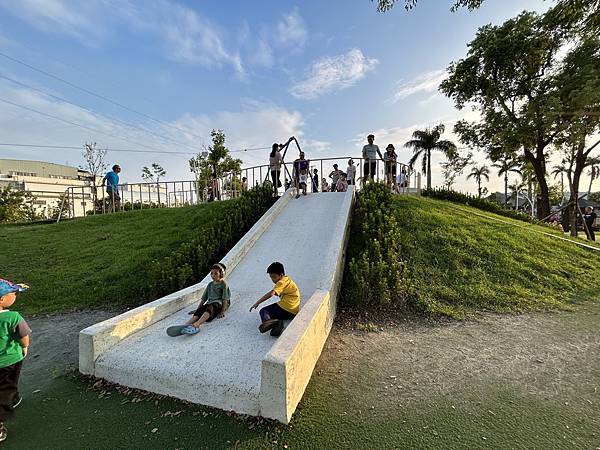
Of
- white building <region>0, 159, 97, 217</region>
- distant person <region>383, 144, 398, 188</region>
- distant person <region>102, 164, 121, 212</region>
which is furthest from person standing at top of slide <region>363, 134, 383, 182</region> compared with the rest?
white building <region>0, 159, 97, 217</region>

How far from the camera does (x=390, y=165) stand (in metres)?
10.7

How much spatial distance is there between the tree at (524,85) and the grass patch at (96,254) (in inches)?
611

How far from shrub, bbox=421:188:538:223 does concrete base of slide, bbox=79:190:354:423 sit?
470 inches

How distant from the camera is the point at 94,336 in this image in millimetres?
3555

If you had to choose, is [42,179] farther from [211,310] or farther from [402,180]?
[211,310]

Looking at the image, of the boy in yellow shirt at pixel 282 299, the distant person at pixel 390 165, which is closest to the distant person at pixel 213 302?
the boy in yellow shirt at pixel 282 299

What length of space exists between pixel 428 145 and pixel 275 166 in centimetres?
2575

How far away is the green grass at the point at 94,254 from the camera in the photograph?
641 cm

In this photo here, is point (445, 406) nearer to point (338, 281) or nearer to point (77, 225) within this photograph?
point (338, 281)

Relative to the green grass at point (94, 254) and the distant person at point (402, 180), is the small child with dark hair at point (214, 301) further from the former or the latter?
the distant person at point (402, 180)

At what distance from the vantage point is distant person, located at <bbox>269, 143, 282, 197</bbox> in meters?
10.5

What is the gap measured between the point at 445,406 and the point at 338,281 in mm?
2863

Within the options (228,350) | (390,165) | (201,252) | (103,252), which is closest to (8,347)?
(228,350)

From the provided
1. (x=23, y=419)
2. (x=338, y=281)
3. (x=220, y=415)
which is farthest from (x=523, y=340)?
(x=23, y=419)
